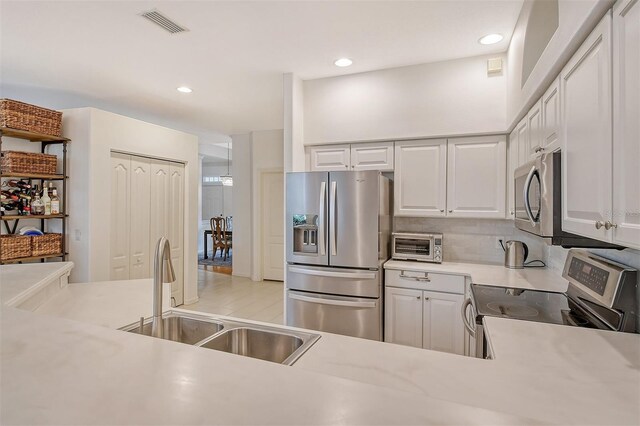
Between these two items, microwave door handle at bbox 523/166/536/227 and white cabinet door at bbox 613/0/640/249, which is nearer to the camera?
white cabinet door at bbox 613/0/640/249

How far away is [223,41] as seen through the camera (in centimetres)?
275

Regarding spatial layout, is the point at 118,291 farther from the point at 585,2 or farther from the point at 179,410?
the point at 585,2

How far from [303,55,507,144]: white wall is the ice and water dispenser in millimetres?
863

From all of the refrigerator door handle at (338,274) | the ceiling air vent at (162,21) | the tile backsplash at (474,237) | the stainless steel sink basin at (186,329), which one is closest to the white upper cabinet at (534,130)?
the tile backsplash at (474,237)

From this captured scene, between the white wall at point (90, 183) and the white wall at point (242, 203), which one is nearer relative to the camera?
the white wall at point (90, 183)

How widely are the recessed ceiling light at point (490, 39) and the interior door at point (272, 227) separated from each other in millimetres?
3961

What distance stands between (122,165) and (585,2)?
420 cm

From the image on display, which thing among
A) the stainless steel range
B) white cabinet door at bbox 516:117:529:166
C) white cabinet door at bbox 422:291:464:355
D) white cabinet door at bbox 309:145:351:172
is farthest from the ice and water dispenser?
white cabinet door at bbox 516:117:529:166

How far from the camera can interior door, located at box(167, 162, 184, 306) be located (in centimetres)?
462

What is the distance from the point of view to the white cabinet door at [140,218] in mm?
4062

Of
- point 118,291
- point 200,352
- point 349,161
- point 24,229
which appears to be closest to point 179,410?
point 200,352

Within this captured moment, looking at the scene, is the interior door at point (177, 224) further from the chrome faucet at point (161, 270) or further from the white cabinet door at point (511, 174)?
the white cabinet door at point (511, 174)

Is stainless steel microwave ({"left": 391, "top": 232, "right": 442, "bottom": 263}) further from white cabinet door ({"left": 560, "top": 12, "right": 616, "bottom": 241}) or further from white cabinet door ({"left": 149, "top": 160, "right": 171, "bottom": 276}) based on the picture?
white cabinet door ({"left": 149, "top": 160, "right": 171, "bottom": 276})

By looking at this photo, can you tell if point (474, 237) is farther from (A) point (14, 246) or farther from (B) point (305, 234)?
(A) point (14, 246)
